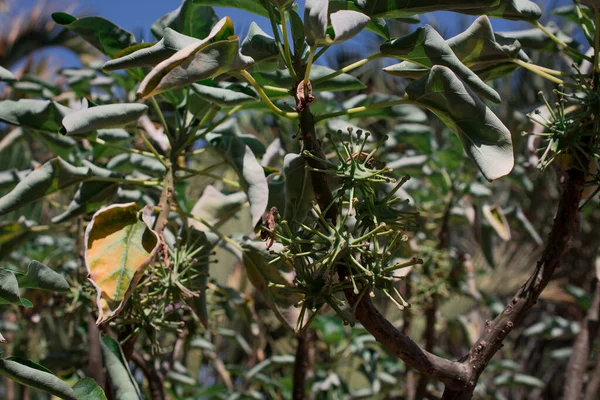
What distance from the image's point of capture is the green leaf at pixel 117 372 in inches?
37.0

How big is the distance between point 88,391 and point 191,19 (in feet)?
2.07

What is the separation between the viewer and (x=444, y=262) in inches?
81.6

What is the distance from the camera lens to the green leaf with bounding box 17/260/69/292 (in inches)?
38.1

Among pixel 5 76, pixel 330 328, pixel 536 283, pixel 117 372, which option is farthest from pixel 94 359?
pixel 330 328

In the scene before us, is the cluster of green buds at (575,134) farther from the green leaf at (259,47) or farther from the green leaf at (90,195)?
the green leaf at (90,195)

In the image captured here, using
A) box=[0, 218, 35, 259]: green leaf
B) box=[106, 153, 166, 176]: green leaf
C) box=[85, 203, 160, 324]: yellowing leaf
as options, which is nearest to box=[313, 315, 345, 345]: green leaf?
box=[106, 153, 166, 176]: green leaf

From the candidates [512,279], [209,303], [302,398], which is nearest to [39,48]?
[512,279]

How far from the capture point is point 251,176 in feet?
3.26

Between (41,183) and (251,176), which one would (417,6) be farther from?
(41,183)

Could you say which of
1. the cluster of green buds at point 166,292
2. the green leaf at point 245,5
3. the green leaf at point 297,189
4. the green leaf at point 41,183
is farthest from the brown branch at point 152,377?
the green leaf at point 245,5

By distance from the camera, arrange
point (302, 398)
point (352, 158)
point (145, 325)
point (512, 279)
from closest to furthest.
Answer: point (352, 158) < point (145, 325) < point (302, 398) < point (512, 279)

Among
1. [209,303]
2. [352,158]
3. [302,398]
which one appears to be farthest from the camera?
[209,303]

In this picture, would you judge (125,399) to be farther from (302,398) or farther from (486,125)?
(302,398)

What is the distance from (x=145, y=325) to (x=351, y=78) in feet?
1.83
